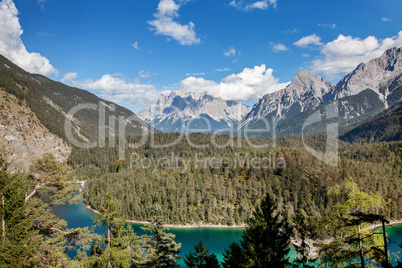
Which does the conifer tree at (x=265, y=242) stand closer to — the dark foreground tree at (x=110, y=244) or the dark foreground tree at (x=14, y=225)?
the dark foreground tree at (x=110, y=244)

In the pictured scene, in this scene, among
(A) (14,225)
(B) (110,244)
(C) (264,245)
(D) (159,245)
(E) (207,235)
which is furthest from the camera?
(E) (207,235)

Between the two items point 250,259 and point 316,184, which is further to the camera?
point 316,184

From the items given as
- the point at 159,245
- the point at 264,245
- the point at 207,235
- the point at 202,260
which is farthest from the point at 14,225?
the point at 207,235

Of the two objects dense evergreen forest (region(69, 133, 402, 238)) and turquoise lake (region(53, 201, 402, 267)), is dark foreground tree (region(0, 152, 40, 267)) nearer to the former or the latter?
turquoise lake (region(53, 201, 402, 267))

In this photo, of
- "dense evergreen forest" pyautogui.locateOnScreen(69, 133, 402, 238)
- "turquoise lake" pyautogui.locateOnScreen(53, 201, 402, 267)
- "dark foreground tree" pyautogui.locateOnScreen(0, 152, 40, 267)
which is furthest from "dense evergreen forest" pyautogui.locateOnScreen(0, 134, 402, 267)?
"turquoise lake" pyautogui.locateOnScreen(53, 201, 402, 267)

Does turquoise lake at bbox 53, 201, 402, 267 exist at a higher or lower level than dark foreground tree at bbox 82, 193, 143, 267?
lower

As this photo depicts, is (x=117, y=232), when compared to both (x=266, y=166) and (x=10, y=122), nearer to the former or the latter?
(x=266, y=166)

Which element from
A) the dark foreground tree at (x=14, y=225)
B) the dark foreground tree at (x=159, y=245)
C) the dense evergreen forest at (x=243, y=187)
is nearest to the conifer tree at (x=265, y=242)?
the dark foreground tree at (x=159, y=245)

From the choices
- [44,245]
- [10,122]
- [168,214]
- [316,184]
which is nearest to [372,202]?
[44,245]

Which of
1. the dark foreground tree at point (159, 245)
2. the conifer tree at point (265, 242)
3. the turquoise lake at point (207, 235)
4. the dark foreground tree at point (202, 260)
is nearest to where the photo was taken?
the conifer tree at point (265, 242)

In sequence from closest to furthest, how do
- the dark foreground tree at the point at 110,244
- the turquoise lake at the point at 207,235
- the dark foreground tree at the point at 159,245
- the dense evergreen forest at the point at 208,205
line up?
the dense evergreen forest at the point at 208,205 → the dark foreground tree at the point at 110,244 → the dark foreground tree at the point at 159,245 → the turquoise lake at the point at 207,235

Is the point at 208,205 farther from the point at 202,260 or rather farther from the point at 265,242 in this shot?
the point at 265,242
